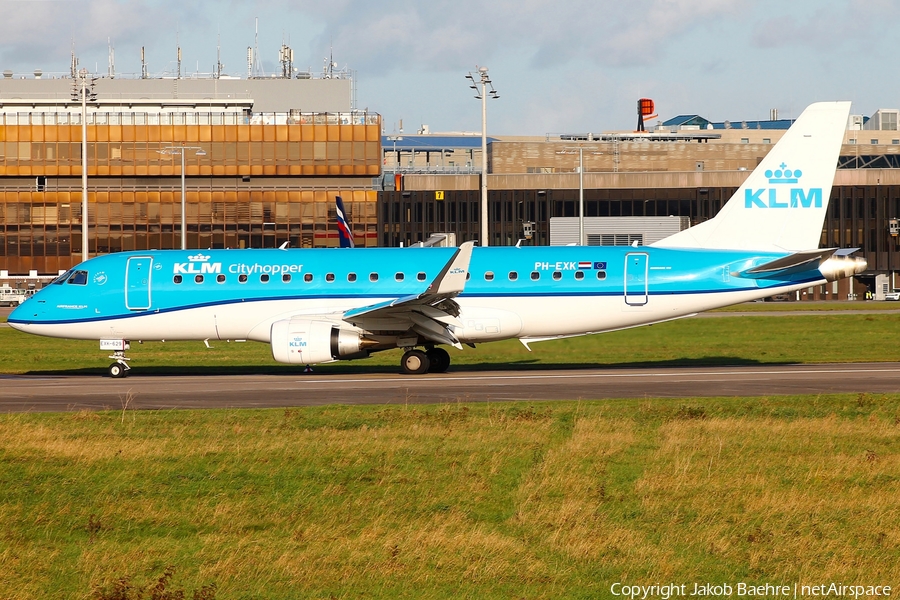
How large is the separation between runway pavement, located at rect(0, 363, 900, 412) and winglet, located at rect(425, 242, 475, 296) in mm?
2553

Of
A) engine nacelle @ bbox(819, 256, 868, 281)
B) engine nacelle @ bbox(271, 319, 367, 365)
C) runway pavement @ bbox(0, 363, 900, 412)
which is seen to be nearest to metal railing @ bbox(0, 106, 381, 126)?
runway pavement @ bbox(0, 363, 900, 412)

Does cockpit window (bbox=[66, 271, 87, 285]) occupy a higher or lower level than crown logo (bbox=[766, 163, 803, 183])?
lower

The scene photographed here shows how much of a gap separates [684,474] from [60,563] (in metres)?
8.44

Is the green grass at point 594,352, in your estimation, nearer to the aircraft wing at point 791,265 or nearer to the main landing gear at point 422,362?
the main landing gear at point 422,362

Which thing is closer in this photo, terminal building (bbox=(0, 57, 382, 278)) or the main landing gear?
the main landing gear

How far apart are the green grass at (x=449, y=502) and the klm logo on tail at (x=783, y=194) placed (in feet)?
37.3

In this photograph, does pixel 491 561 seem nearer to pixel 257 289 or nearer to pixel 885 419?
pixel 885 419

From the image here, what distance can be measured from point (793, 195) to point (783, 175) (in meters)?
0.69

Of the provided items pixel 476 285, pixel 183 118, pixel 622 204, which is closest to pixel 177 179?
pixel 183 118

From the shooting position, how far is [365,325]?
97.6 ft

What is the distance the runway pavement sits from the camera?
79.7 feet

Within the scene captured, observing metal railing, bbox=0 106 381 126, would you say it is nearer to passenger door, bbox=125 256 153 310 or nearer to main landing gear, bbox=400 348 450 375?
passenger door, bbox=125 256 153 310

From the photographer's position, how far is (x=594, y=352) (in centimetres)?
3309

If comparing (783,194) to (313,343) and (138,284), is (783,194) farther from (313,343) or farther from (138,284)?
(138,284)
